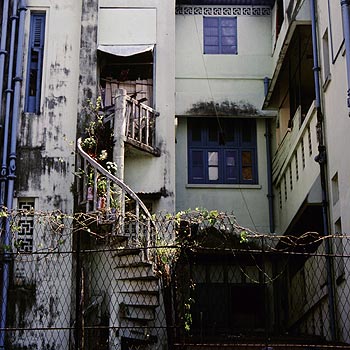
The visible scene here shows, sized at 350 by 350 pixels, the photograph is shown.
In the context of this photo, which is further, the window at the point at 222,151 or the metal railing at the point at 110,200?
the window at the point at 222,151

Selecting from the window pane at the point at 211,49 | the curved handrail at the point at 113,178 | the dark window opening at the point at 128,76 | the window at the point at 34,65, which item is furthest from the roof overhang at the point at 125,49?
the window pane at the point at 211,49

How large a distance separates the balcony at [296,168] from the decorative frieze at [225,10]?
390cm

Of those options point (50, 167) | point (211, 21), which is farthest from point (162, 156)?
point (211, 21)

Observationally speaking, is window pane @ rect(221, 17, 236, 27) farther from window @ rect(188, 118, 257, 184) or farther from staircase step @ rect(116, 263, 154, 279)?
staircase step @ rect(116, 263, 154, 279)

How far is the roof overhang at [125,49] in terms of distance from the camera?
56.2 feet

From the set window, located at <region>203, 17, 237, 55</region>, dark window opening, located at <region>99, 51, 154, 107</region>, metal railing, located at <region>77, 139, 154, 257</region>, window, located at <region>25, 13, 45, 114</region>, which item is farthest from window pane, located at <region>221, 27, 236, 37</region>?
metal railing, located at <region>77, 139, 154, 257</region>

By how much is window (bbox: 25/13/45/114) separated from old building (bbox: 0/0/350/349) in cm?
4

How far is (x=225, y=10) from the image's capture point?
68.0ft

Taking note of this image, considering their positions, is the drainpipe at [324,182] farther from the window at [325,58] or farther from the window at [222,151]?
the window at [222,151]

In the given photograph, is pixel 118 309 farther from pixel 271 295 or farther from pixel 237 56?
pixel 237 56

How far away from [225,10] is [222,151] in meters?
3.78

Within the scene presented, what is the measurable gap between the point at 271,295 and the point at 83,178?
568cm

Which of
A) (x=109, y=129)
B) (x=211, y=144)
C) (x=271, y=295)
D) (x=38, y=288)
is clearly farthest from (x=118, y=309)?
(x=211, y=144)

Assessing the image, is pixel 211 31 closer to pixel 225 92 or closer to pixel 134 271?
pixel 225 92
